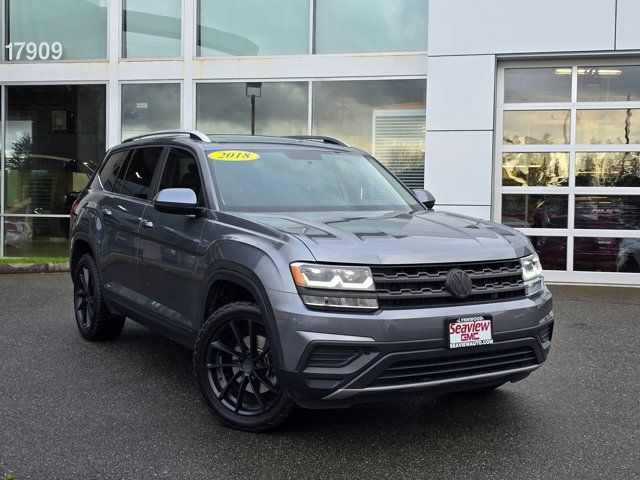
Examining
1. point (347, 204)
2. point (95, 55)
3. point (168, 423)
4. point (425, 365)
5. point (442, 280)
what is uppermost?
point (95, 55)

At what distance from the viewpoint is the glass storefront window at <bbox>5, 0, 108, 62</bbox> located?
12594 mm

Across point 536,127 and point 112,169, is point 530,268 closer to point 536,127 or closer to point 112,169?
point 112,169

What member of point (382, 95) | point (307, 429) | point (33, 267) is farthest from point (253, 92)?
point (307, 429)

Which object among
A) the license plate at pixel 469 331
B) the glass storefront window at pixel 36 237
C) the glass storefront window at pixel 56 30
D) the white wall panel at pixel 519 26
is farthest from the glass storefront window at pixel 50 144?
the license plate at pixel 469 331

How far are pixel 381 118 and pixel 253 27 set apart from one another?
111 inches

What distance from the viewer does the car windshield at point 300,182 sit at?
15.0 ft

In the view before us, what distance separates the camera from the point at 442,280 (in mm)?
3613

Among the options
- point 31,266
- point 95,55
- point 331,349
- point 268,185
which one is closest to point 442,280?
point 331,349

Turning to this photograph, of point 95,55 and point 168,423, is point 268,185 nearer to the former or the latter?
point 168,423

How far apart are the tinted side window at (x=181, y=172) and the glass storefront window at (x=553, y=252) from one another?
6830 mm

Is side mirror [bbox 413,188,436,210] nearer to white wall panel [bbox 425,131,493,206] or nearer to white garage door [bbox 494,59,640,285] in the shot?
white wall panel [bbox 425,131,493,206]

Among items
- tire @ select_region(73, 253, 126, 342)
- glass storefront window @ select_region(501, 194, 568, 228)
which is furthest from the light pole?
tire @ select_region(73, 253, 126, 342)

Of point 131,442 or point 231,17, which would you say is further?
point 231,17

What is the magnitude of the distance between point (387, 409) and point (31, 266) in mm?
8352
